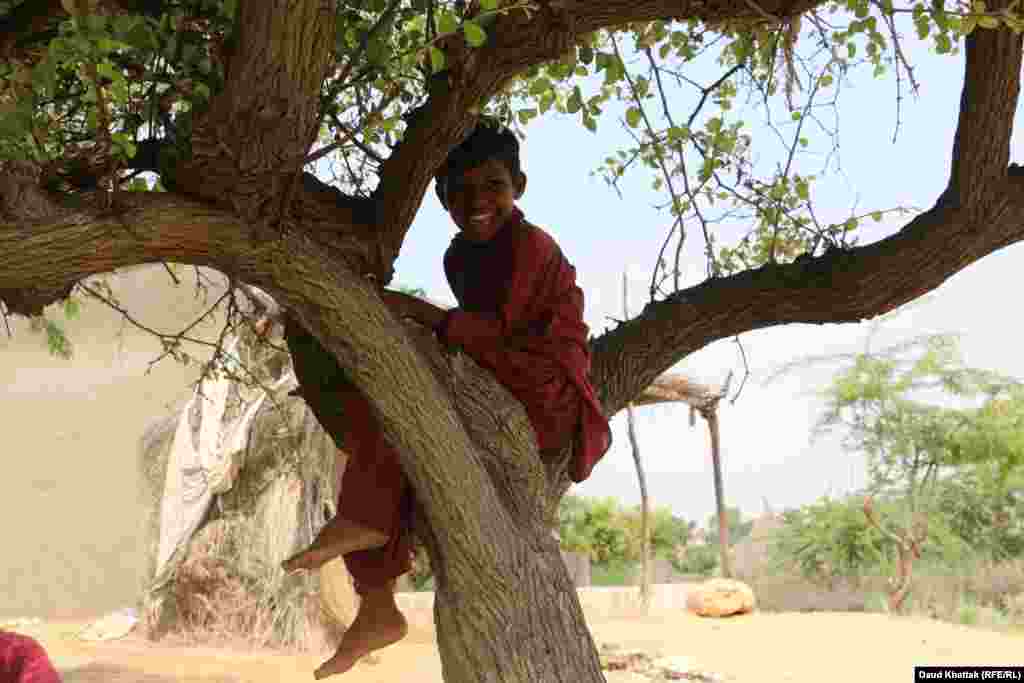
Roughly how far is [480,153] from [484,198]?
129mm

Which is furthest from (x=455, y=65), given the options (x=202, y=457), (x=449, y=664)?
(x=202, y=457)

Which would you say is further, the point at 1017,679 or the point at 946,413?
the point at 946,413

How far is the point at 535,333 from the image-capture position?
9.75 ft

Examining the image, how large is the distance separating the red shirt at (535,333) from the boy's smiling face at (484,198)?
0.03 meters

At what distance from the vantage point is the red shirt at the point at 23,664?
Answer: 3.48 meters

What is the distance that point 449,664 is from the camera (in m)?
2.90

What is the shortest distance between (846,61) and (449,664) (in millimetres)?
2666

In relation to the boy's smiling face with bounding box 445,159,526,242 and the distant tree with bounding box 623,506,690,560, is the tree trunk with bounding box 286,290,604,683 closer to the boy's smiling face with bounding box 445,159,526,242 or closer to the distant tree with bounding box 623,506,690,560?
the boy's smiling face with bounding box 445,159,526,242

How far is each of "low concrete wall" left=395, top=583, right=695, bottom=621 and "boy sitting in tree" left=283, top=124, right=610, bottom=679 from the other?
26.7ft

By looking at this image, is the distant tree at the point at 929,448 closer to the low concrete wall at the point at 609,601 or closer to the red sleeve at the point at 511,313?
the low concrete wall at the point at 609,601

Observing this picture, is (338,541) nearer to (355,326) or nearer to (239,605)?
(355,326)

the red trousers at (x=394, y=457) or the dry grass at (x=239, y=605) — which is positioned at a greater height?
Answer: the red trousers at (x=394, y=457)

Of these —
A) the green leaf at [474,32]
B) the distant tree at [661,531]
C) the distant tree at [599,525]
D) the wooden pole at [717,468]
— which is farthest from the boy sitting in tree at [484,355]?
the distant tree at [661,531]

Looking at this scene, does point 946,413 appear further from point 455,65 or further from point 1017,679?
point 455,65
